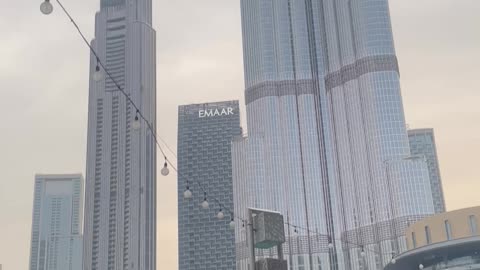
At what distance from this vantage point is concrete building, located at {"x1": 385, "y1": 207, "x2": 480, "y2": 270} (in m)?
69.2

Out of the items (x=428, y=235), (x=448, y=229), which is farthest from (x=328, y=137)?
(x=448, y=229)

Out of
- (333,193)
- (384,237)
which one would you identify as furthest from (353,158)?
(384,237)

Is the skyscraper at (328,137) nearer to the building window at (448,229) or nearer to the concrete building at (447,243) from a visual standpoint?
the concrete building at (447,243)

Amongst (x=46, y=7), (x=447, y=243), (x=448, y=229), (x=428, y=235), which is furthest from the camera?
(x=428, y=235)

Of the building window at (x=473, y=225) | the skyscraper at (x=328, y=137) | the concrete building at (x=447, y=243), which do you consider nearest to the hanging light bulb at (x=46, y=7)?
the concrete building at (x=447, y=243)

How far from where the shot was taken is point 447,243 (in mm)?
69188

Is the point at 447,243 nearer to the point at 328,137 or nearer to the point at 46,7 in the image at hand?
the point at 46,7

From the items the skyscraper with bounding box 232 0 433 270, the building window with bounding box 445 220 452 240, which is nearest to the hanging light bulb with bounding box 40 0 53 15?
the building window with bounding box 445 220 452 240

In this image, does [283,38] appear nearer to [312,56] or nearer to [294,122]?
[312,56]

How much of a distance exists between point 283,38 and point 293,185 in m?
44.4

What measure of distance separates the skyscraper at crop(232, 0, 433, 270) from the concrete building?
214 ft

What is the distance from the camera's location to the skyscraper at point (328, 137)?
149625 millimetres

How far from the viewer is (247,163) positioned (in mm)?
171250

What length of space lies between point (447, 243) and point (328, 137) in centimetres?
10129
